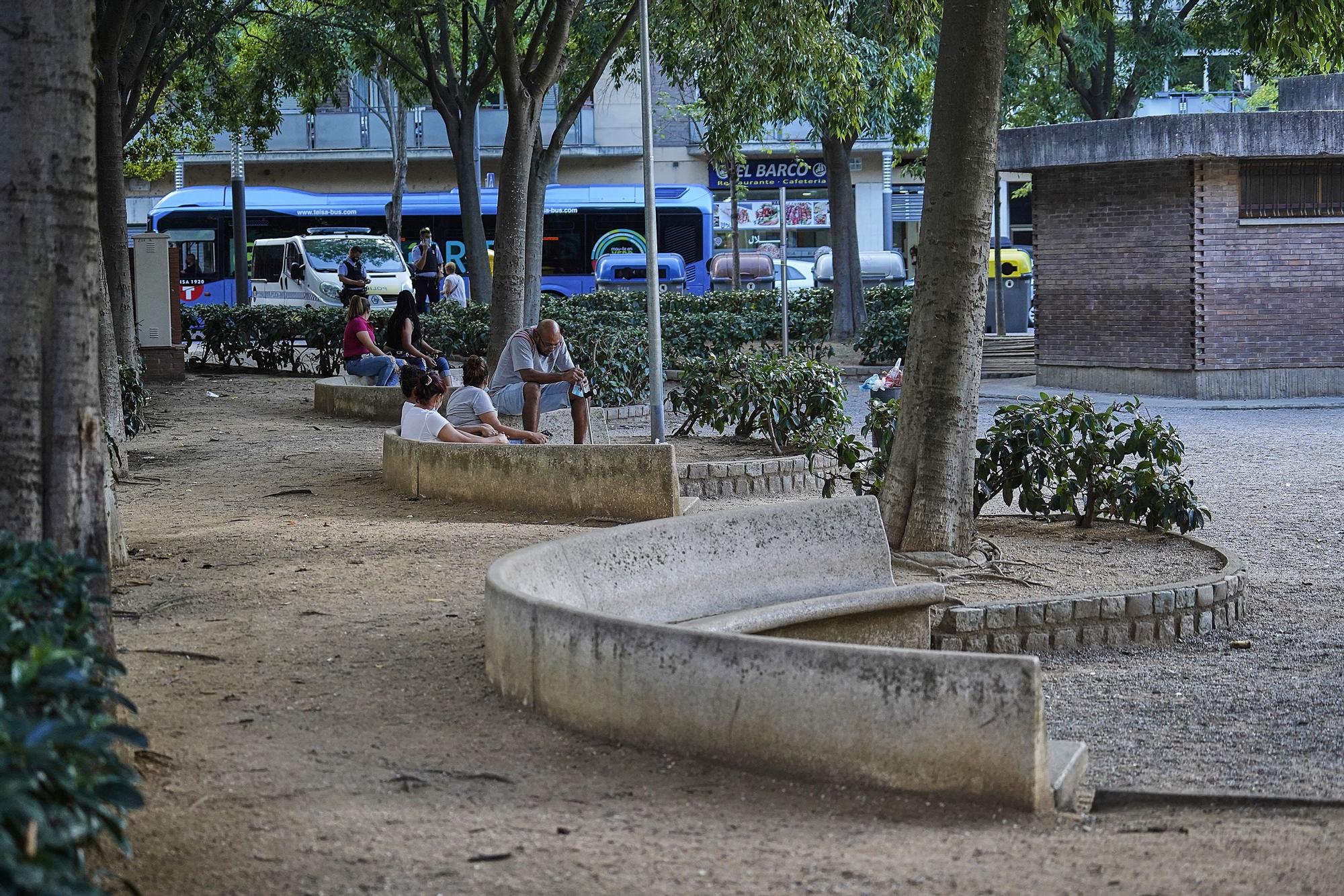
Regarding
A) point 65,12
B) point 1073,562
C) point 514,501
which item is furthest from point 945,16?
point 65,12

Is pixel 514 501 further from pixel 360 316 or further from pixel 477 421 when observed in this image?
pixel 360 316

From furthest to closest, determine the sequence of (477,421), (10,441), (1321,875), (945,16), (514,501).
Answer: (477,421) < (514,501) < (945,16) < (10,441) < (1321,875)

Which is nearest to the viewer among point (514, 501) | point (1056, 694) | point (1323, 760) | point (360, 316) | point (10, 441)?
point (10, 441)

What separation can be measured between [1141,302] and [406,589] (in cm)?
1513

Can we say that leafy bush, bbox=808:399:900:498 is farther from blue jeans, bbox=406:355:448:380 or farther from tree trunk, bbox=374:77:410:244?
tree trunk, bbox=374:77:410:244

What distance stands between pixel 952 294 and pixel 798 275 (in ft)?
104

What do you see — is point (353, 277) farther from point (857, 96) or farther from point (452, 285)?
point (857, 96)

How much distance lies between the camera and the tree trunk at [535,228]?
2016 centimetres

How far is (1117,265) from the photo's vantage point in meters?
20.5

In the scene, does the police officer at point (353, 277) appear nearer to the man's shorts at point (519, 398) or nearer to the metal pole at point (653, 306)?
the metal pole at point (653, 306)

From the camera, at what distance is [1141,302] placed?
20.3 meters

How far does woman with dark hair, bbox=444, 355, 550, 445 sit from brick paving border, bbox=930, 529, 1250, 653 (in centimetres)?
452

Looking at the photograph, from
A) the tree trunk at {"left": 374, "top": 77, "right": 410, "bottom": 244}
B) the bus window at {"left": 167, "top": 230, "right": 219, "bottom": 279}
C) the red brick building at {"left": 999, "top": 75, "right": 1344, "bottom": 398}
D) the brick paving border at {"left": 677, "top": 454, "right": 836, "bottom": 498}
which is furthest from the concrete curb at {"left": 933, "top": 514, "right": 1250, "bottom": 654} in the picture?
the bus window at {"left": 167, "top": 230, "right": 219, "bottom": 279}

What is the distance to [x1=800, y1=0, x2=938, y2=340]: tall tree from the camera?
14977mm
